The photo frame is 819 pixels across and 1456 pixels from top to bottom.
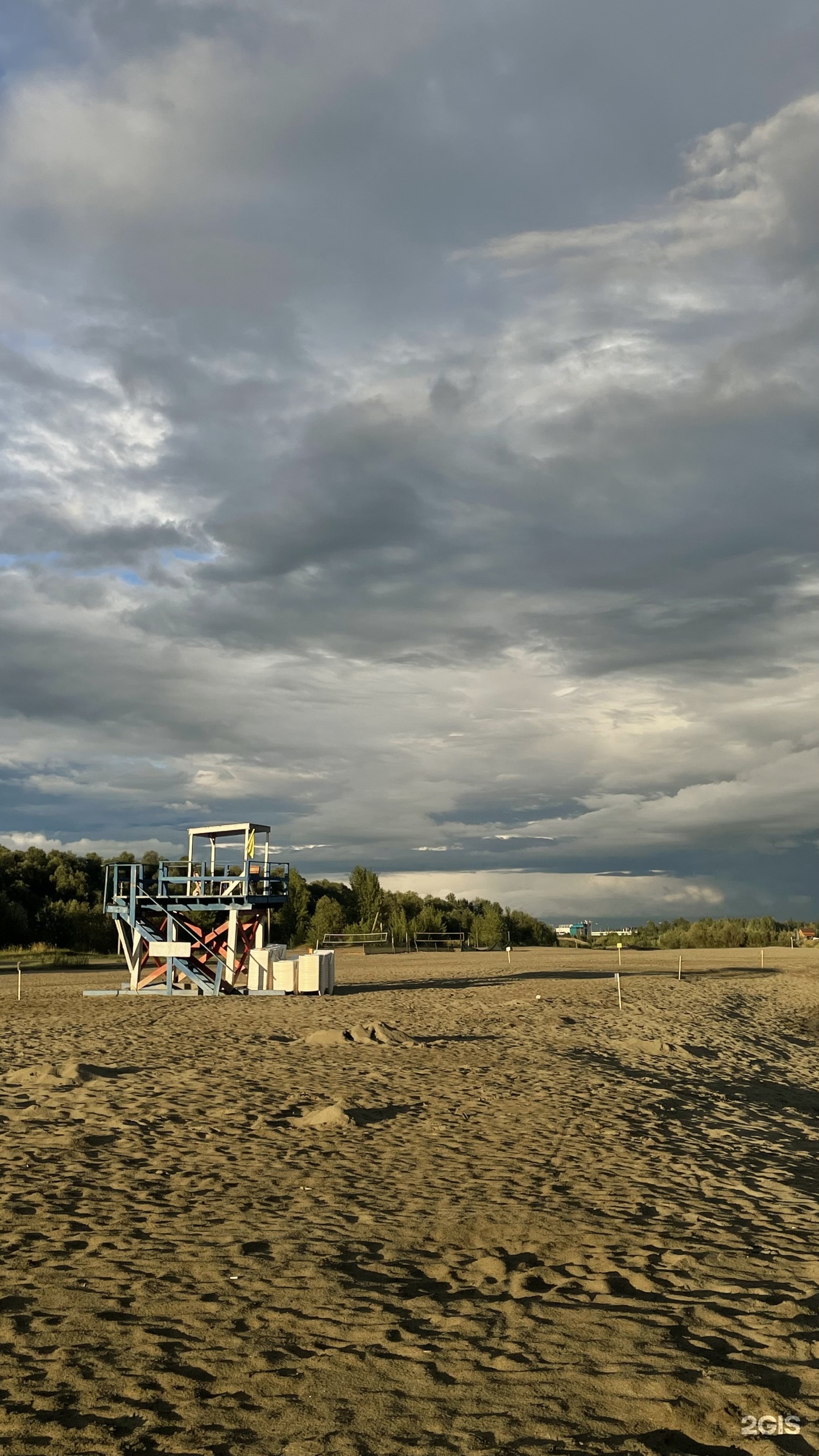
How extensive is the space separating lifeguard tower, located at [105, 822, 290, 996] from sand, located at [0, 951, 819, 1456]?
10880mm

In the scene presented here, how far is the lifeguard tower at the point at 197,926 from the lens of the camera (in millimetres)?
28203

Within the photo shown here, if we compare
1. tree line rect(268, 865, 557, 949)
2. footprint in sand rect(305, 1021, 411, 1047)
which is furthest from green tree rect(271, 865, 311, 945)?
footprint in sand rect(305, 1021, 411, 1047)

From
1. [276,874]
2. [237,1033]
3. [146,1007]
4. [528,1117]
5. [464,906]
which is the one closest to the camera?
[528,1117]

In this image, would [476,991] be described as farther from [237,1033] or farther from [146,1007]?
[237,1033]

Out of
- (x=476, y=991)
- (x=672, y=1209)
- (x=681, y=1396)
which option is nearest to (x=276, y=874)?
(x=476, y=991)

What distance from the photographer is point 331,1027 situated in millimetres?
20188

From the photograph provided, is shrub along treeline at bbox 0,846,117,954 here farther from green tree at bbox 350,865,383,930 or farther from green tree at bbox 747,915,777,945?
green tree at bbox 747,915,777,945

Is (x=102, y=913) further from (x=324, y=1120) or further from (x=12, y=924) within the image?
(x=324, y=1120)

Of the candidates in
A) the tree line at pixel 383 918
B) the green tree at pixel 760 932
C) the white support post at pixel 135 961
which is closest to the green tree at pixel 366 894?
the tree line at pixel 383 918

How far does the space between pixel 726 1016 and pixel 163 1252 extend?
2238cm

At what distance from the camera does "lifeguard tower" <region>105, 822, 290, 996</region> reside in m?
28.2

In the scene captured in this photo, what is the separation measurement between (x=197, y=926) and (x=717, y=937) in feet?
204

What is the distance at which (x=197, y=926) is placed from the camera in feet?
100

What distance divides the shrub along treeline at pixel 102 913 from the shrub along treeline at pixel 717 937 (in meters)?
12.9
